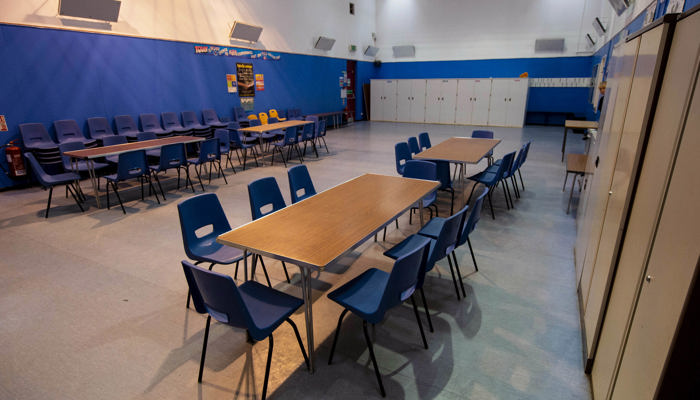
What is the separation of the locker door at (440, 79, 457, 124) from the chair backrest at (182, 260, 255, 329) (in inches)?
561

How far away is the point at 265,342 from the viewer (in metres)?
2.49

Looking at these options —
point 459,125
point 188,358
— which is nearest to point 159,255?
point 188,358

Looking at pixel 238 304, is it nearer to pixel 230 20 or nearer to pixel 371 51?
pixel 230 20

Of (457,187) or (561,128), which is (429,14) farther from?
(457,187)

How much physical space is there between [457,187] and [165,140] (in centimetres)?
536

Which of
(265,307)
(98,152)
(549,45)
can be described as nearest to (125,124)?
(98,152)

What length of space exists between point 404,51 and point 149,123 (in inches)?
465

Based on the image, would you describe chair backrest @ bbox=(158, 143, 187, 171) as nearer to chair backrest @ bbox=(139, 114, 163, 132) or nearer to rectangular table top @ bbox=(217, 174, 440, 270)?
chair backrest @ bbox=(139, 114, 163, 132)

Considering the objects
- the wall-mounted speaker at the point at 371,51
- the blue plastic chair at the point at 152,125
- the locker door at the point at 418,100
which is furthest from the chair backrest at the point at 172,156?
the wall-mounted speaker at the point at 371,51

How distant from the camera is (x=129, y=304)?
115 inches

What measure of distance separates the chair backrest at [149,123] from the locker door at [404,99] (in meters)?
10.3

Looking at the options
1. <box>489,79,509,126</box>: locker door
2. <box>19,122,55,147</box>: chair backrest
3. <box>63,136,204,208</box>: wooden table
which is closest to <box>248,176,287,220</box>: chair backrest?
<box>63,136,204,208</box>: wooden table

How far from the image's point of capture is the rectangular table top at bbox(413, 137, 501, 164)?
15.4 feet

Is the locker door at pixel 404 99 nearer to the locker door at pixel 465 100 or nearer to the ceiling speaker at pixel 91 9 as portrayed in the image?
the locker door at pixel 465 100
